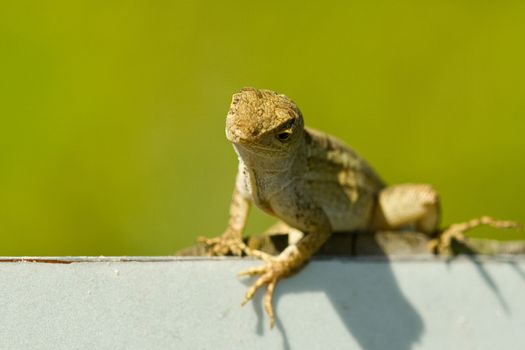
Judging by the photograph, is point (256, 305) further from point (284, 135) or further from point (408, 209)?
point (408, 209)

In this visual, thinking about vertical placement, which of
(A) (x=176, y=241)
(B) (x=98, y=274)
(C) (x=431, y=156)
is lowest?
(A) (x=176, y=241)

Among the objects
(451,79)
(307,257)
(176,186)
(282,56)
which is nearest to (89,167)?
(176,186)

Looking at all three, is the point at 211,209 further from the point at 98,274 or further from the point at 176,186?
the point at 98,274

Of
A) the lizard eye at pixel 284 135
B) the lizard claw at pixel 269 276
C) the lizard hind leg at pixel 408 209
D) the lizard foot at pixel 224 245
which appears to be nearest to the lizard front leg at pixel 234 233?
the lizard foot at pixel 224 245

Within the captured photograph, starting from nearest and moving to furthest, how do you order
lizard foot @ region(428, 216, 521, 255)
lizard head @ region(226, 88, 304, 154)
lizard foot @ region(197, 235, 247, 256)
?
lizard head @ region(226, 88, 304, 154), lizard foot @ region(197, 235, 247, 256), lizard foot @ region(428, 216, 521, 255)

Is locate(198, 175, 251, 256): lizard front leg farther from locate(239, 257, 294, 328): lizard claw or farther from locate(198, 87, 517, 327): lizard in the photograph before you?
locate(239, 257, 294, 328): lizard claw

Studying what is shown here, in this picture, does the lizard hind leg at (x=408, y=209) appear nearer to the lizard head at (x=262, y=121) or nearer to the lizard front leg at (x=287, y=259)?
the lizard front leg at (x=287, y=259)

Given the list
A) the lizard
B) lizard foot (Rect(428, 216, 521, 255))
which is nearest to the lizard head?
the lizard

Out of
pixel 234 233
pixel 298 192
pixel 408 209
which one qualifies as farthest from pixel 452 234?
pixel 234 233
